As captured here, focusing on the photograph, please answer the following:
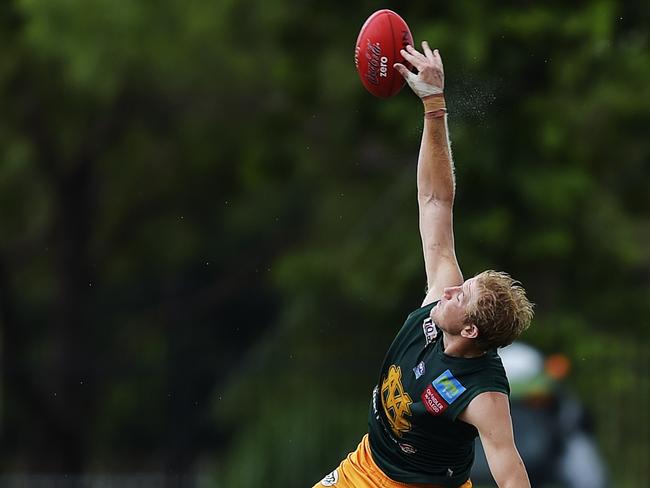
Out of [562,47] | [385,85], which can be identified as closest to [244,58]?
[562,47]

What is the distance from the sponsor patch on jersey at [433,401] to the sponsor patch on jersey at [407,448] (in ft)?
0.90

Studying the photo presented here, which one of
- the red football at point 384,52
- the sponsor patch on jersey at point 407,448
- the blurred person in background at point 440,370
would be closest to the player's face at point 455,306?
the blurred person in background at point 440,370

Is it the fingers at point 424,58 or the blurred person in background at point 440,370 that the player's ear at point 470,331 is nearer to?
the blurred person in background at point 440,370

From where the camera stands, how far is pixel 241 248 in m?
21.9

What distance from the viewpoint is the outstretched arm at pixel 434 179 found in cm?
578

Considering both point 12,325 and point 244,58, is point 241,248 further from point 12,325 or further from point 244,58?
point 244,58

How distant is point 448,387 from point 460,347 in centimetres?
17

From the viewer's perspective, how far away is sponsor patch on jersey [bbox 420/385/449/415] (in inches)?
207

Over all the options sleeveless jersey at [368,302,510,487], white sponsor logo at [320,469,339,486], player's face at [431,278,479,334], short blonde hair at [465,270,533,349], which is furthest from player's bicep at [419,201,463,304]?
white sponsor logo at [320,469,339,486]

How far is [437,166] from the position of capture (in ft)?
19.6

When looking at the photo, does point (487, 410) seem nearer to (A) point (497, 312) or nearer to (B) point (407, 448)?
(A) point (497, 312)

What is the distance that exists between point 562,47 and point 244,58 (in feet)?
14.5

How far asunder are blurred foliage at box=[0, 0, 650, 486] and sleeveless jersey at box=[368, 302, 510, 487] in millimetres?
4874

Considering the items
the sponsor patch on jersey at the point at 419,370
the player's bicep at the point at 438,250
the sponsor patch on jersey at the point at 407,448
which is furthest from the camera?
the player's bicep at the point at 438,250
